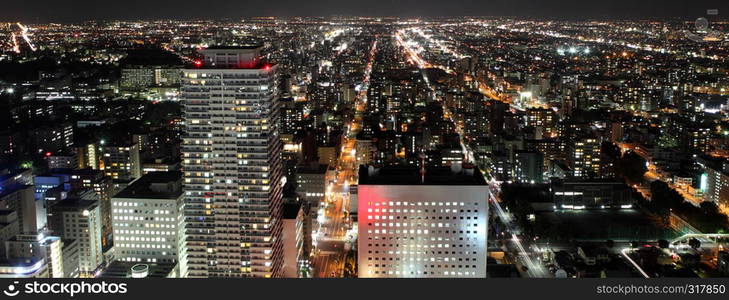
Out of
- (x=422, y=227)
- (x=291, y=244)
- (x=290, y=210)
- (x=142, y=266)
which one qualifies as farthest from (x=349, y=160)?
(x=422, y=227)

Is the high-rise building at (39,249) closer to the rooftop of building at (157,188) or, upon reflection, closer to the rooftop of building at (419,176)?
the rooftop of building at (157,188)

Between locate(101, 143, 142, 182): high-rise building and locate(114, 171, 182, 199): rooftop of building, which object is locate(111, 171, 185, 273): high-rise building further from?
locate(101, 143, 142, 182): high-rise building

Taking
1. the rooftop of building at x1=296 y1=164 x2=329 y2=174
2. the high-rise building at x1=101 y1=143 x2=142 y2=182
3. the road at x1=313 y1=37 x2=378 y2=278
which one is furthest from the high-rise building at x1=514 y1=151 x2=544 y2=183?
the high-rise building at x1=101 y1=143 x2=142 y2=182

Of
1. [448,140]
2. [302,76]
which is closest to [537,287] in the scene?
[448,140]

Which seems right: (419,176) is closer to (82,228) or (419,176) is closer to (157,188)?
(157,188)

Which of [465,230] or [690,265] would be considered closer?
[465,230]

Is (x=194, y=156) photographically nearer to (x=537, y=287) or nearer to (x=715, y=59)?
(x=537, y=287)
